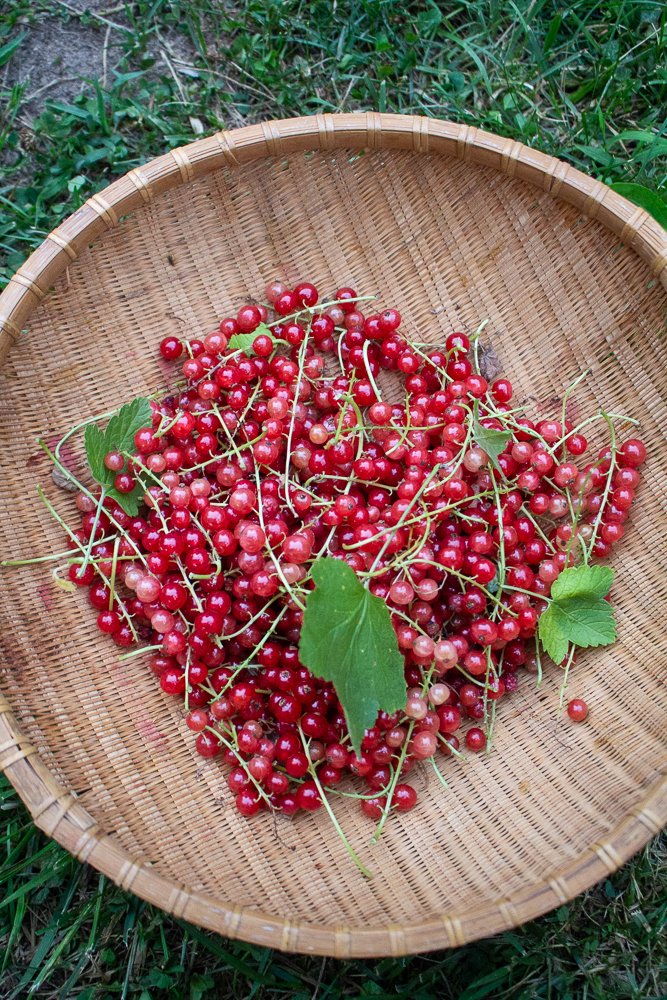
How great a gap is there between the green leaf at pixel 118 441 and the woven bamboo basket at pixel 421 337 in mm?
96

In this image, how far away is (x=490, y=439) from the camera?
1167mm

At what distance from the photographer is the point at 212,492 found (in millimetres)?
1248

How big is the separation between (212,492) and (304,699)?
0.32 metres

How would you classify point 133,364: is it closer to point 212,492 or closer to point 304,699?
point 212,492

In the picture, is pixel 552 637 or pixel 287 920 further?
pixel 552 637

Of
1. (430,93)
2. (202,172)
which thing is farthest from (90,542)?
(430,93)

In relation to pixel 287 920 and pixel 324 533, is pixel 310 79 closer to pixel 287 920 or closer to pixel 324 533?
pixel 324 533

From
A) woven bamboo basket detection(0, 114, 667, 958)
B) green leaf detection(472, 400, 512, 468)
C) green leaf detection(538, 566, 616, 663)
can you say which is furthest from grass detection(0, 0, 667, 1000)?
green leaf detection(538, 566, 616, 663)

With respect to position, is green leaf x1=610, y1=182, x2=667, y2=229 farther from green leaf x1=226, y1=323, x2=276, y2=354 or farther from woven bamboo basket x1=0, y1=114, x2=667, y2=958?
green leaf x1=226, y1=323, x2=276, y2=354

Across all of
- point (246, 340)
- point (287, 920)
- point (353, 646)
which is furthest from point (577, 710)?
point (246, 340)

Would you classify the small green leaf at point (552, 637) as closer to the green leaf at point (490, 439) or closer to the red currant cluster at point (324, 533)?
the red currant cluster at point (324, 533)

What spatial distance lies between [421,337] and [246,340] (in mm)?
282

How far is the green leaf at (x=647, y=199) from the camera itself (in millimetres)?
1391

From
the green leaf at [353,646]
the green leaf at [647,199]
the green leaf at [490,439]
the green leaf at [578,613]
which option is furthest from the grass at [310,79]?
the green leaf at [353,646]
